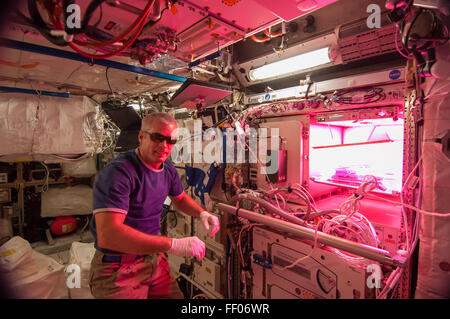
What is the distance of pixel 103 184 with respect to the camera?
63.9 inches

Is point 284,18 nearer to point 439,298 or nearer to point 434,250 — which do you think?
point 434,250

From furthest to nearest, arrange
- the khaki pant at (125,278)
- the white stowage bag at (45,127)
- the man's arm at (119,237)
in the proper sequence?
the white stowage bag at (45,127)
the khaki pant at (125,278)
the man's arm at (119,237)

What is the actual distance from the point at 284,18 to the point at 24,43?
6.27ft

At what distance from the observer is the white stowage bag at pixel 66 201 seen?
15.3ft

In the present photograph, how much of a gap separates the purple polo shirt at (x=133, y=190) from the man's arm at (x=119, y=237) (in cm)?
6

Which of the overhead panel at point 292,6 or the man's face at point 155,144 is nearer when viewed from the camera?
the overhead panel at point 292,6

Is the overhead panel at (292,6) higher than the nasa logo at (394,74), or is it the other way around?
the overhead panel at (292,6)

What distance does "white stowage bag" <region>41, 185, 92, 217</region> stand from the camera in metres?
4.66

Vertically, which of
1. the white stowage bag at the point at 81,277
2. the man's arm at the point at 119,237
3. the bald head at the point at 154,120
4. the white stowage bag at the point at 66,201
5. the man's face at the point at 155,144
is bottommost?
the white stowage bag at the point at 81,277

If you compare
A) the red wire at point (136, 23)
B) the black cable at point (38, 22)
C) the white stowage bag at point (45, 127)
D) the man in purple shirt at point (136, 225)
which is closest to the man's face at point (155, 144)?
the man in purple shirt at point (136, 225)

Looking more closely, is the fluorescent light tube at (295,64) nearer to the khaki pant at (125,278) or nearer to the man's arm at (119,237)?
the man's arm at (119,237)

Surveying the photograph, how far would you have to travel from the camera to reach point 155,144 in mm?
1886

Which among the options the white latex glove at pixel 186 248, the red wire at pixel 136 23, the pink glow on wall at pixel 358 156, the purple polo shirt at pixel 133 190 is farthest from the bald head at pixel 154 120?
the pink glow on wall at pixel 358 156
